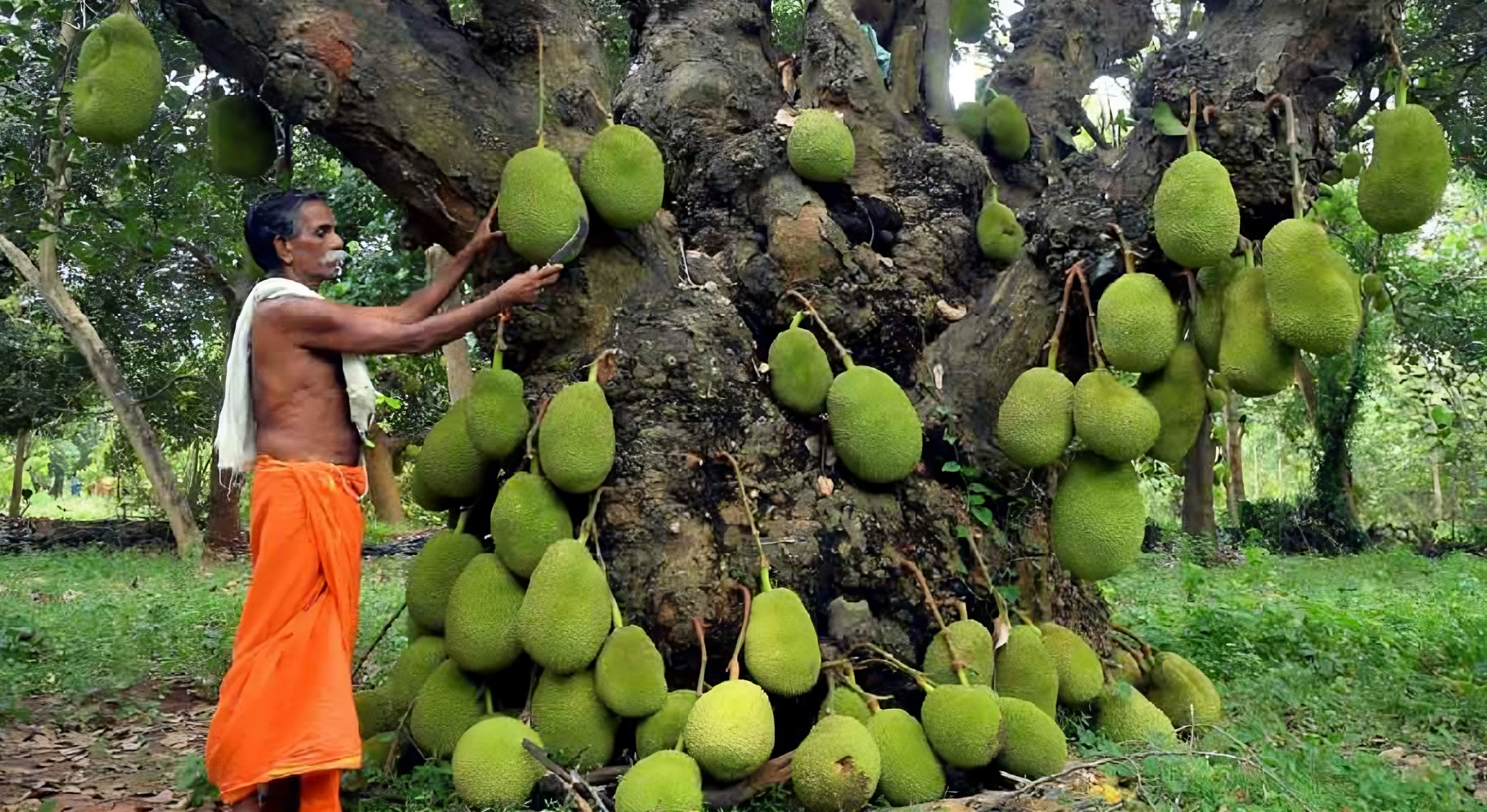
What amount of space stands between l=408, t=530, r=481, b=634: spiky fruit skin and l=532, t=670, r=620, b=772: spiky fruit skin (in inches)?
15.0

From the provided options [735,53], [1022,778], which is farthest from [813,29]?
[1022,778]

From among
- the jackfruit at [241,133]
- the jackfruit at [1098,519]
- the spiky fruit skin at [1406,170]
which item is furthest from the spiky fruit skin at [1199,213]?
the jackfruit at [241,133]

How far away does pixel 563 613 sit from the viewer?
246cm

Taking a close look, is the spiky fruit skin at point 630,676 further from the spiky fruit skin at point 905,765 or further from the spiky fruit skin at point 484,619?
the spiky fruit skin at point 905,765

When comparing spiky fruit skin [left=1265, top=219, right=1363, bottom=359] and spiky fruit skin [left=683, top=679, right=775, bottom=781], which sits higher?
spiky fruit skin [left=1265, top=219, right=1363, bottom=359]

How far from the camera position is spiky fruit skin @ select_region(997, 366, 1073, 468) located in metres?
2.79

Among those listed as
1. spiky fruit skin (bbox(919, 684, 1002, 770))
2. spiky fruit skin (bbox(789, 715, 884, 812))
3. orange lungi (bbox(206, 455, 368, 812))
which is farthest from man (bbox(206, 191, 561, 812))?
spiky fruit skin (bbox(919, 684, 1002, 770))

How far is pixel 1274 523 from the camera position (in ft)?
35.7

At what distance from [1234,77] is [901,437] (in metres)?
1.18

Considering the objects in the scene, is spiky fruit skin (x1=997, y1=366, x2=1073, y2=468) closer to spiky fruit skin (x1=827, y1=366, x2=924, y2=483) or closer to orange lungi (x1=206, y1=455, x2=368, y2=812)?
spiky fruit skin (x1=827, y1=366, x2=924, y2=483)

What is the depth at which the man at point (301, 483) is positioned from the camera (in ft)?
7.54

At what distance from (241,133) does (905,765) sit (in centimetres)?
213

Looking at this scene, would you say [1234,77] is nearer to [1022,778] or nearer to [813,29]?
[813,29]

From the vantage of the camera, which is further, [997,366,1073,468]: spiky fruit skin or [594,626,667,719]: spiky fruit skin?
[997,366,1073,468]: spiky fruit skin
